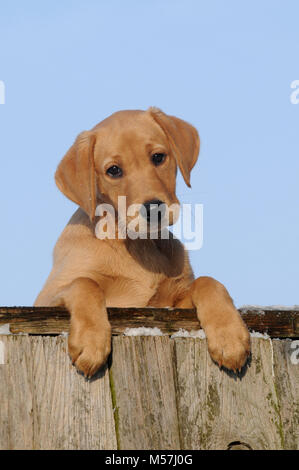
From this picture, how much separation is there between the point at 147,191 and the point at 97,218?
1.33 ft

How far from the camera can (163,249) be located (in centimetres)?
460

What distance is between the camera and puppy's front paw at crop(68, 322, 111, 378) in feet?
10.5

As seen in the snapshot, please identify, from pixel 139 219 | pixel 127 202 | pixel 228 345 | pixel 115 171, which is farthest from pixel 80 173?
pixel 228 345

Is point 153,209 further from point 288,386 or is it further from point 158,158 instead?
point 288,386

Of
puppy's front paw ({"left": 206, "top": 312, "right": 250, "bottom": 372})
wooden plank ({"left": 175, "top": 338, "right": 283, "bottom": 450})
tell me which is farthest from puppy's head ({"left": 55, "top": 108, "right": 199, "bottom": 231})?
wooden plank ({"left": 175, "top": 338, "right": 283, "bottom": 450})

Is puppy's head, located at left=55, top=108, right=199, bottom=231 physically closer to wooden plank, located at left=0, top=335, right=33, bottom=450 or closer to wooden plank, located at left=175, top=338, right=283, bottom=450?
wooden plank, located at left=175, top=338, right=283, bottom=450

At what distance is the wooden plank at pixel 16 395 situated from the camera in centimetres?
308

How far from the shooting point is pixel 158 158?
459 centimetres

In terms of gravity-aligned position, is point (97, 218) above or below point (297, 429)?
above

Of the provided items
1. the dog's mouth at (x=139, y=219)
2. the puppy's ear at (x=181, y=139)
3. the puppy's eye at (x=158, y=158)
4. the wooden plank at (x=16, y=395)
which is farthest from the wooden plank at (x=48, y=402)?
the puppy's ear at (x=181, y=139)

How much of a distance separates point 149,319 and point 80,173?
5.08 feet

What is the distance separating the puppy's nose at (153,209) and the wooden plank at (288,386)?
45.0 inches
